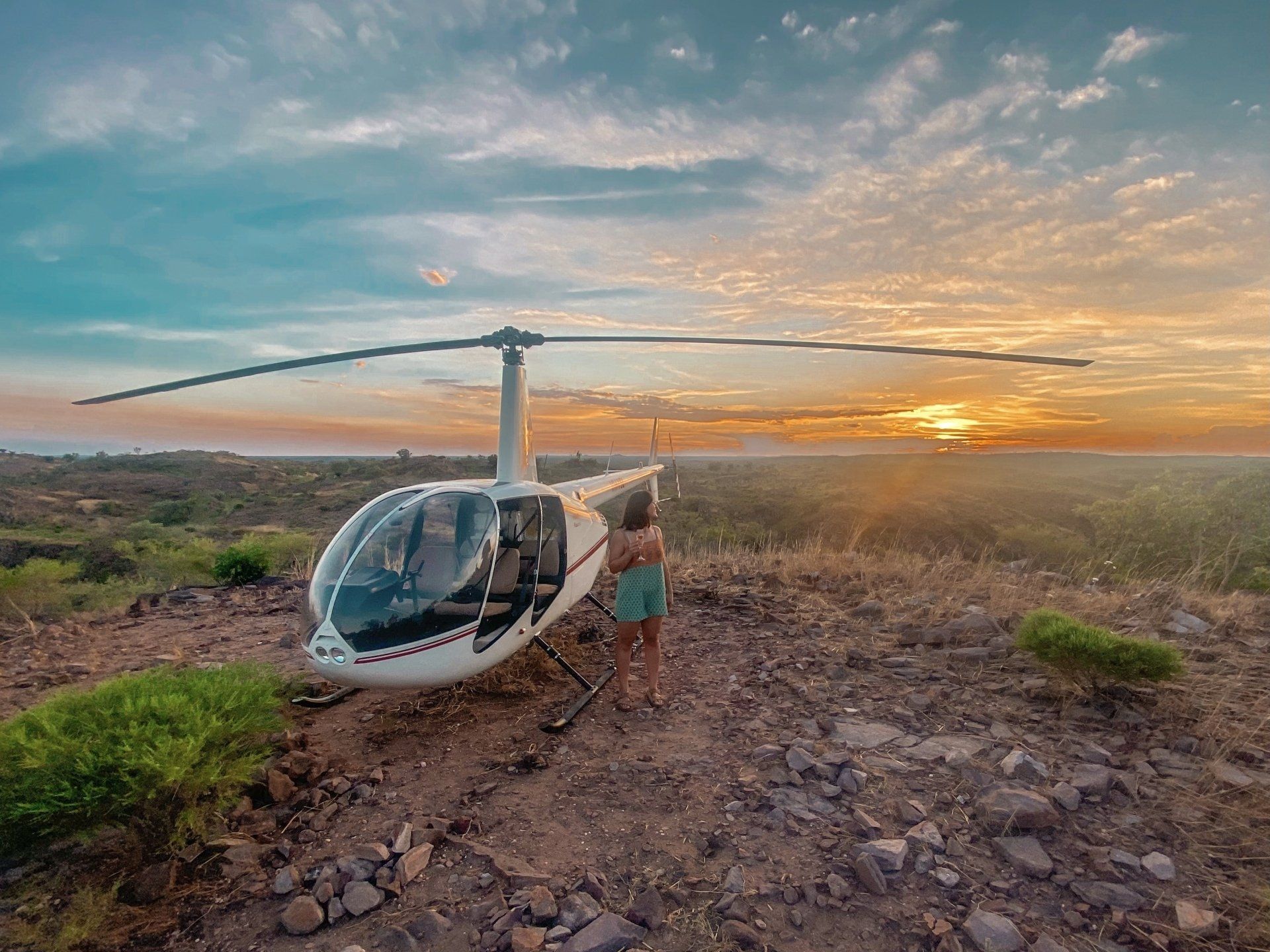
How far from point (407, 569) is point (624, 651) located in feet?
7.47

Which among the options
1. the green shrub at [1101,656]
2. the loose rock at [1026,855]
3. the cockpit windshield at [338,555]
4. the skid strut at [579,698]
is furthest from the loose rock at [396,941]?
the green shrub at [1101,656]

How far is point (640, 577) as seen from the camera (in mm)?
6020

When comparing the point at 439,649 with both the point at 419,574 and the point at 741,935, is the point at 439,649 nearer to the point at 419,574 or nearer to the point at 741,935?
the point at 419,574

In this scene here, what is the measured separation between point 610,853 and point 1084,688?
15.3 ft

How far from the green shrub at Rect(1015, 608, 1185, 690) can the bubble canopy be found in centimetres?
526

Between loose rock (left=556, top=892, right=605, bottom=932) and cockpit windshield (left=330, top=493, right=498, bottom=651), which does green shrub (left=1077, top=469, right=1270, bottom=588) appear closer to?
cockpit windshield (left=330, top=493, right=498, bottom=651)

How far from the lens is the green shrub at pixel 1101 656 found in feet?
18.1

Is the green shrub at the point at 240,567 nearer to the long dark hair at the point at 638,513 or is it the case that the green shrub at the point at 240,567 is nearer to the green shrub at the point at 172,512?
the long dark hair at the point at 638,513

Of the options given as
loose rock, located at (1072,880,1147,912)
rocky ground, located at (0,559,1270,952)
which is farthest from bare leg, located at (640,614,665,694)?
loose rock, located at (1072,880,1147,912)

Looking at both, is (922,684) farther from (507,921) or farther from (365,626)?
(365,626)

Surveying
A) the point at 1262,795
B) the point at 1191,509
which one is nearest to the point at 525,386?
the point at 1262,795

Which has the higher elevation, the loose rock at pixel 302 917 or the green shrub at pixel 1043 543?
the loose rock at pixel 302 917

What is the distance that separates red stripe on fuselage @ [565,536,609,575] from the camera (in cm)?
682

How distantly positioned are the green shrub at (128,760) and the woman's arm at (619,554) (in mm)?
2966
